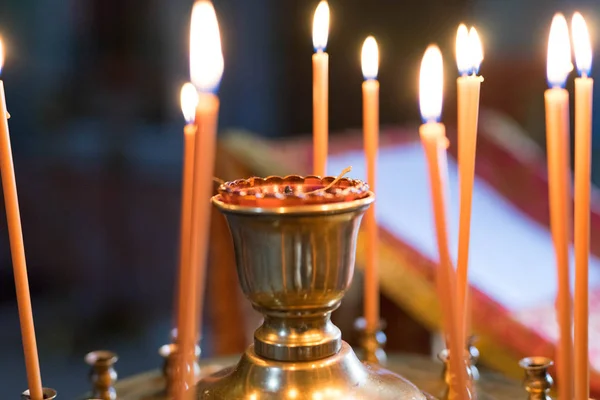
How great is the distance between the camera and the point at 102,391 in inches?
A: 22.9

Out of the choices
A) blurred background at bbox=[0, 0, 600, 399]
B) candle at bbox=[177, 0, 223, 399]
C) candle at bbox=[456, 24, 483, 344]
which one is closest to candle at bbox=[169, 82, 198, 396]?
candle at bbox=[177, 0, 223, 399]

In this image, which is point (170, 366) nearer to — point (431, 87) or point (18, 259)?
point (18, 259)

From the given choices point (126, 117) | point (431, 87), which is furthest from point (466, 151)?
point (126, 117)

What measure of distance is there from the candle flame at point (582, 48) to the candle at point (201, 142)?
0.69ft

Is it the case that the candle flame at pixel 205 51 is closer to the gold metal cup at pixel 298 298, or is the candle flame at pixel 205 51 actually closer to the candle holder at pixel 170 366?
the gold metal cup at pixel 298 298

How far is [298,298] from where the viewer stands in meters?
0.44

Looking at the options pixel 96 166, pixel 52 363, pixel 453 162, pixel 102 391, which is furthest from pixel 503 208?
pixel 96 166

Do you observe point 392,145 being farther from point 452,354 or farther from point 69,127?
point 69,127

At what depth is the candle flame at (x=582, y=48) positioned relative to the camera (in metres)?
0.47

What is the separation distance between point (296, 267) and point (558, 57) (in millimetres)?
205

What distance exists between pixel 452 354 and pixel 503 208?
117 centimetres

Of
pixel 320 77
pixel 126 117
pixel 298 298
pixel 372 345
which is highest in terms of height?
pixel 320 77

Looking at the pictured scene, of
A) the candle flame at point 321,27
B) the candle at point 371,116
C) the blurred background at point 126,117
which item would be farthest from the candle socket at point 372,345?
the blurred background at point 126,117

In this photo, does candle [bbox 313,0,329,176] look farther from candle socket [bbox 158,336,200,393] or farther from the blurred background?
the blurred background
